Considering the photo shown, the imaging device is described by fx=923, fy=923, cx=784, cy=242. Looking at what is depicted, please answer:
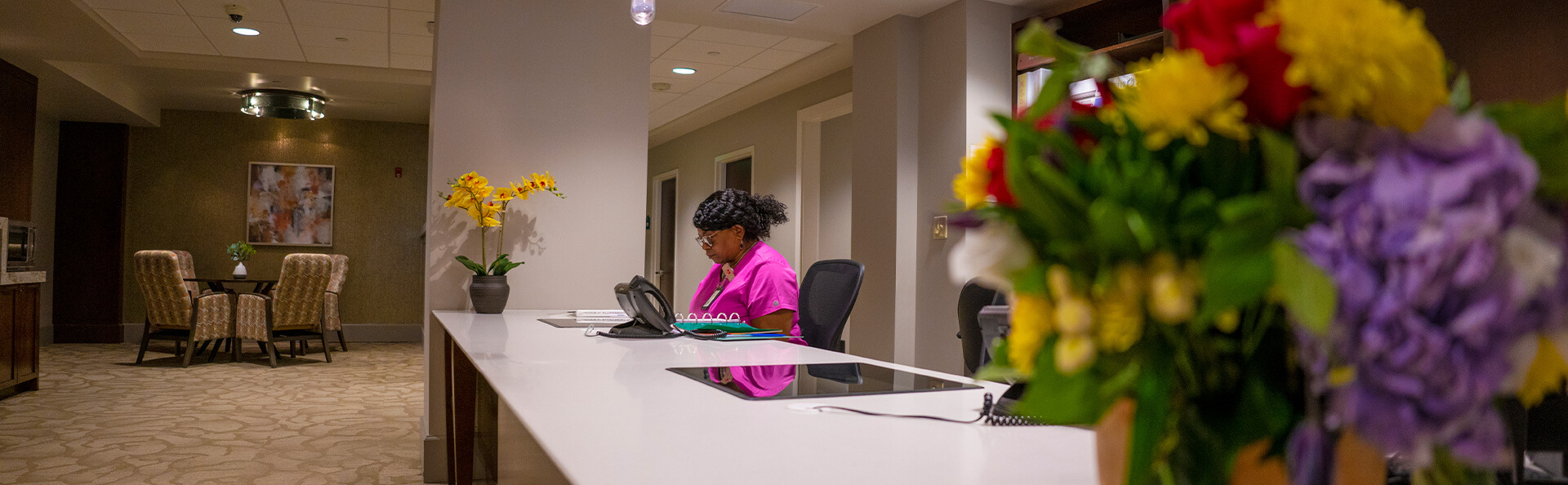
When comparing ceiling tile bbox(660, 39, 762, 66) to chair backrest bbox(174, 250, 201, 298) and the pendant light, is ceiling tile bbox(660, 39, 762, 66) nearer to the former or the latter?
the pendant light

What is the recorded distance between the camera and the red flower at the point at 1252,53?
1.30ft

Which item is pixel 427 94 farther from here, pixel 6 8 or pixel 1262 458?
pixel 1262 458

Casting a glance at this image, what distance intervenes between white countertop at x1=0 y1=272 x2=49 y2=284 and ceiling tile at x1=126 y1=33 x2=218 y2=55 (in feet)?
5.42

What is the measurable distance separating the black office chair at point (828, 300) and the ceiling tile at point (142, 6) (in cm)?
437

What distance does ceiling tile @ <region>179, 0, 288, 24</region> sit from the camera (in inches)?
210

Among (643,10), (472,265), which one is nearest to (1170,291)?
(643,10)

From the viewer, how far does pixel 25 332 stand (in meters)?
5.71

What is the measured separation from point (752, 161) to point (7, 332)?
17.0 ft

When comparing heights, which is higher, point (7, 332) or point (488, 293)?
point (488, 293)

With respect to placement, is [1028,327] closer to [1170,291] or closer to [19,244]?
[1170,291]

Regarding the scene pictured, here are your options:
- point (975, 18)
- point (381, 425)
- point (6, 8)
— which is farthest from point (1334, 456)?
point (6, 8)

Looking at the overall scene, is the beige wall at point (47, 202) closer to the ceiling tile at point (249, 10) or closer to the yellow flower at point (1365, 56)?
the ceiling tile at point (249, 10)

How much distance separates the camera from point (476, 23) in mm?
3898

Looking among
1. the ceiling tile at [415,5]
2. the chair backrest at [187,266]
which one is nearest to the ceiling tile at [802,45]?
the ceiling tile at [415,5]
